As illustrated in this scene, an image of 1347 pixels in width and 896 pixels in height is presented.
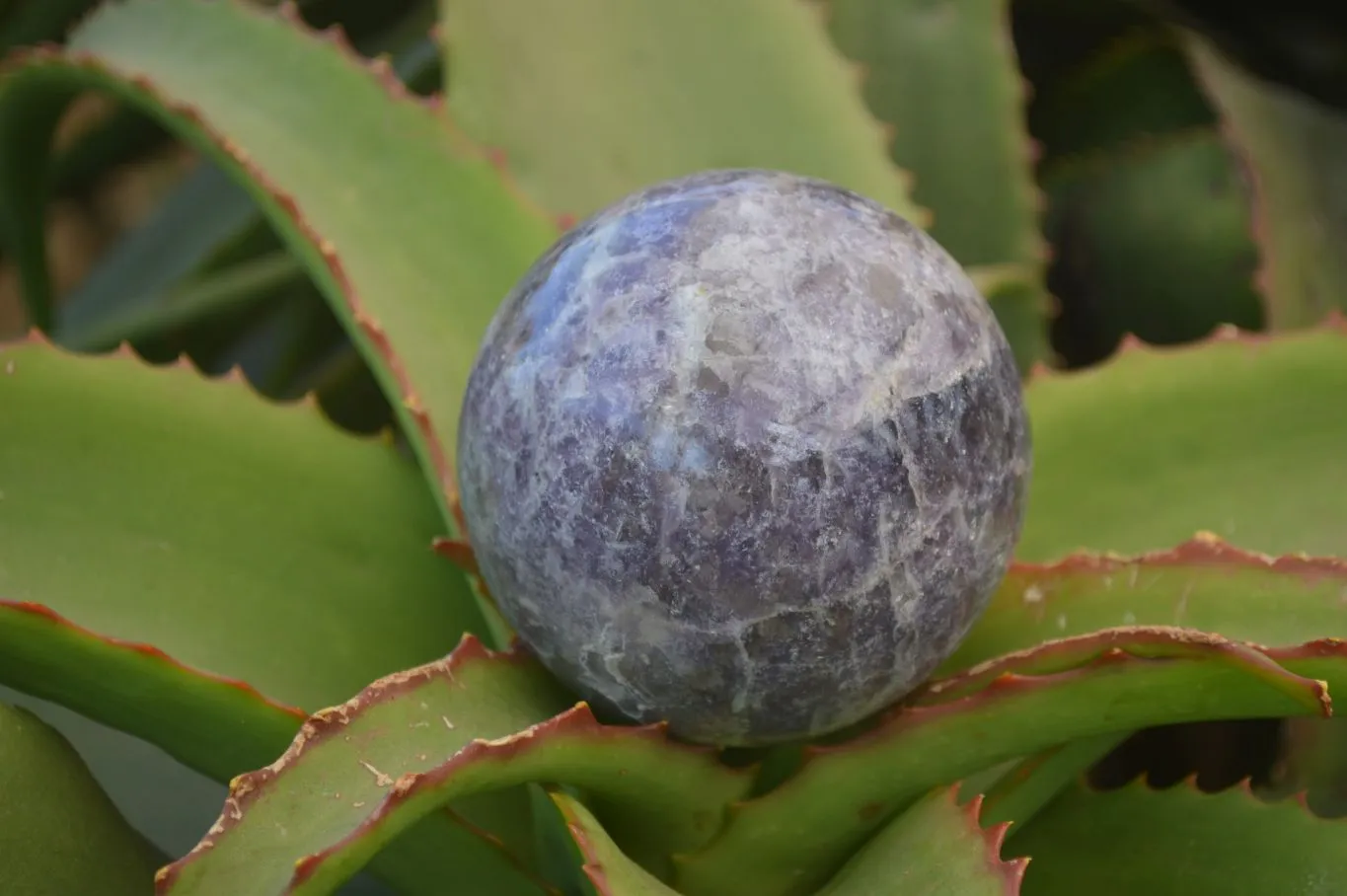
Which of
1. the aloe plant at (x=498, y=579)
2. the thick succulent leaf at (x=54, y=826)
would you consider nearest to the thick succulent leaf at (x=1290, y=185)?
the aloe plant at (x=498, y=579)

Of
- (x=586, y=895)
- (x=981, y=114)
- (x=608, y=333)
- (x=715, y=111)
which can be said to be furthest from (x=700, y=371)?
(x=981, y=114)

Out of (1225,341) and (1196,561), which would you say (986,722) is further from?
(1225,341)

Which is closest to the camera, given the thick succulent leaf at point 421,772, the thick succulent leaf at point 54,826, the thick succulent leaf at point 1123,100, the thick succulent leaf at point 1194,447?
the thick succulent leaf at point 421,772

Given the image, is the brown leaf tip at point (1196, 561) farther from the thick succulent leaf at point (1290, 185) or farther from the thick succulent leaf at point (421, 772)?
the thick succulent leaf at point (1290, 185)

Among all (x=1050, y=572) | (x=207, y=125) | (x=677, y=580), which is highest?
(x=207, y=125)

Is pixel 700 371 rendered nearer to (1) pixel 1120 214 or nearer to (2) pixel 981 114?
(2) pixel 981 114

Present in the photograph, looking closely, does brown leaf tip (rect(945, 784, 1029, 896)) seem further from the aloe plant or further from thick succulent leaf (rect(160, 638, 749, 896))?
thick succulent leaf (rect(160, 638, 749, 896))
